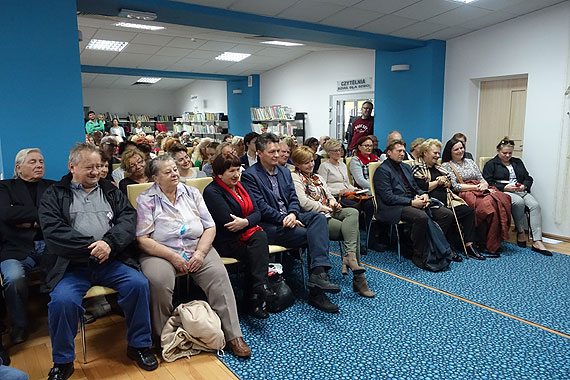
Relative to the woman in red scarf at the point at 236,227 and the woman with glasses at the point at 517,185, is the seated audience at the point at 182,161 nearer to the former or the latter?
the woman in red scarf at the point at 236,227

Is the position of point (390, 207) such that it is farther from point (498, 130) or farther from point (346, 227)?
point (498, 130)

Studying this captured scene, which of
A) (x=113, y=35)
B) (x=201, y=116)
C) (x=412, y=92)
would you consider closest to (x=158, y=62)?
(x=113, y=35)

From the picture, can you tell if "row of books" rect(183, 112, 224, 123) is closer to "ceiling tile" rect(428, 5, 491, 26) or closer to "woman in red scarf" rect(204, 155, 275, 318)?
"ceiling tile" rect(428, 5, 491, 26)

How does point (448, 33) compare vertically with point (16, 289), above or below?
above

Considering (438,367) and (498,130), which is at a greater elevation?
(498,130)

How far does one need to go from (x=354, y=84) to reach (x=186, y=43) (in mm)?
3687

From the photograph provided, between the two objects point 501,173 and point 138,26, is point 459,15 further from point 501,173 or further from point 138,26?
point 138,26

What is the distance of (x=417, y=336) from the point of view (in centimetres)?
287

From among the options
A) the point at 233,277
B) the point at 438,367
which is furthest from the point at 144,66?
the point at 438,367

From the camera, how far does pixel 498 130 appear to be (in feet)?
20.8

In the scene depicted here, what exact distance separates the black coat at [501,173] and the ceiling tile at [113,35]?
6.60 m

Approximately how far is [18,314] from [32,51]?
94.9 inches

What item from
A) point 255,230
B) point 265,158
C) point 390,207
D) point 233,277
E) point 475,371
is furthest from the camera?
point 390,207

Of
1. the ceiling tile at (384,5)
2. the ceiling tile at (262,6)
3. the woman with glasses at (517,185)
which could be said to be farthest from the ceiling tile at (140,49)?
the woman with glasses at (517,185)
